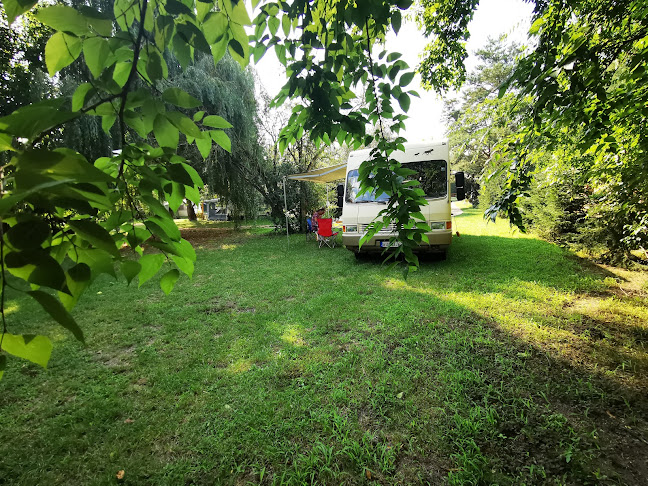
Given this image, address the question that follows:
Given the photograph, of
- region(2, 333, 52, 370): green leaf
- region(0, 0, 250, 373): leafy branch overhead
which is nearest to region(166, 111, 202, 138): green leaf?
region(0, 0, 250, 373): leafy branch overhead

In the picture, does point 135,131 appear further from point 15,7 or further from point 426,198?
point 426,198

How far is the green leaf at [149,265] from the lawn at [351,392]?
0.90 meters

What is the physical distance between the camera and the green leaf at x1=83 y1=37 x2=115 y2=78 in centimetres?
63

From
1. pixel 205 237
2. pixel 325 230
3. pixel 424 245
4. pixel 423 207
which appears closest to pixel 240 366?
pixel 424 245

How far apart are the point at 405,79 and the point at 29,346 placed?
143 cm

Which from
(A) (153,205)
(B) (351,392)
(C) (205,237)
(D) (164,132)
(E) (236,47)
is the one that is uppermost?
(E) (236,47)

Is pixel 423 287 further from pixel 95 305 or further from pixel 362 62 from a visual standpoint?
pixel 95 305

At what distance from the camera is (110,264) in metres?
0.61

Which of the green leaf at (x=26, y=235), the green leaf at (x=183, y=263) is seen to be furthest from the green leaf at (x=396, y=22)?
the green leaf at (x=26, y=235)

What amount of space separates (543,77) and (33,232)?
84.0 inches

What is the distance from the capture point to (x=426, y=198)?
260 inches

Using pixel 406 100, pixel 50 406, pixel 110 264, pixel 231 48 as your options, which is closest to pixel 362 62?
pixel 406 100

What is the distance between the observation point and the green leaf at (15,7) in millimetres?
472

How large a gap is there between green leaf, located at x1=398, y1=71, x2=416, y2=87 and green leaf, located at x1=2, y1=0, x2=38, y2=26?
114cm
